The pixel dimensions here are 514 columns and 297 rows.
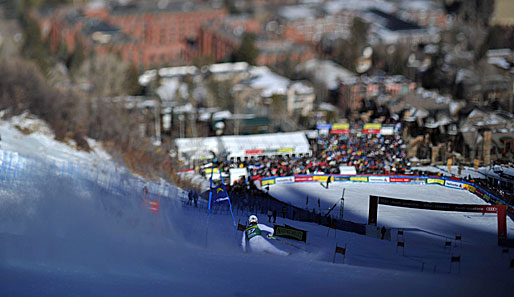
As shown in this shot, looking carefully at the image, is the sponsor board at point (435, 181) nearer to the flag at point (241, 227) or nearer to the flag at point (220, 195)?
the flag at point (220, 195)

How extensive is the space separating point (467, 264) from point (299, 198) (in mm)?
4283

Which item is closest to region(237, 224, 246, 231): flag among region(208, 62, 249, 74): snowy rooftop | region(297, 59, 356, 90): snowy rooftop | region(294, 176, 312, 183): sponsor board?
region(294, 176, 312, 183): sponsor board

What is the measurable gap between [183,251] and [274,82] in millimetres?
17462

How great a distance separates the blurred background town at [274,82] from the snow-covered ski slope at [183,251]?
9.05 feet

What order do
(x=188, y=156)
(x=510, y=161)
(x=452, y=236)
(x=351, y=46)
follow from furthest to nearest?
1. (x=351, y=46)
2. (x=188, y=156)
3. (x=510, y=161)
4. (x=452, y=236)

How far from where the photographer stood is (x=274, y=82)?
25.0 meters

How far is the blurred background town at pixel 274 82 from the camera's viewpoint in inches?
577

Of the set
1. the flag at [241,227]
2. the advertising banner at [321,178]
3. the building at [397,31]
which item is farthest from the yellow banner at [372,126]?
the building at [397,31]

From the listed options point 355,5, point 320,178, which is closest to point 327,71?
point 320,178

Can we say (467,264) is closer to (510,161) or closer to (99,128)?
(510,161)

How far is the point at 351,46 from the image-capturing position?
3152 cm

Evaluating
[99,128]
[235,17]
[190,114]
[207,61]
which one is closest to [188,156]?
[99,128]

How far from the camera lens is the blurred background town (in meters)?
14.6

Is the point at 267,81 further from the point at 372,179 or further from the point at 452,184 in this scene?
the point at 452,184
